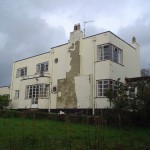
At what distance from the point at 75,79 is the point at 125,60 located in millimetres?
6386

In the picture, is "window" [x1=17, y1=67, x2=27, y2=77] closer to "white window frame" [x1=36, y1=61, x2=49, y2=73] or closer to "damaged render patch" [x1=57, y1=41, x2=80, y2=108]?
"white window frame" [x1=36, y1=61, x2=49, y2=73]

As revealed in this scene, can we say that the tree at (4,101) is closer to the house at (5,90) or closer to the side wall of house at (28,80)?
the side wall of house at (28,80)

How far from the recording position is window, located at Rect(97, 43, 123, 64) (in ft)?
105

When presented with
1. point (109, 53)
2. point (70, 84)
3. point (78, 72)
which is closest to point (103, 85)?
point (109, 53)

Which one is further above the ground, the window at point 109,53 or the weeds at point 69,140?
the window at point 109,53

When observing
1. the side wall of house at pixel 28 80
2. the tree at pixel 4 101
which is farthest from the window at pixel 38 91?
the tree at pixel 4 101

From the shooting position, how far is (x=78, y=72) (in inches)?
1345

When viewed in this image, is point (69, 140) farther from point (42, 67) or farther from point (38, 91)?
point (42, 67)

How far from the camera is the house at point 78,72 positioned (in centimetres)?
3184

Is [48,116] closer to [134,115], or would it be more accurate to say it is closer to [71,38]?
[134,115]

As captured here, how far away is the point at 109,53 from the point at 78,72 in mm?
4425

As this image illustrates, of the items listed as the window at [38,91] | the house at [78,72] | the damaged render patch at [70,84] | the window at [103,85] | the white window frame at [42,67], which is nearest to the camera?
the window at [103,85]

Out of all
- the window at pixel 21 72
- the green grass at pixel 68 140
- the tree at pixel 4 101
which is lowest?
the green grass at pixel 68 140

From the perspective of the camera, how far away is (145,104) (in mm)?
22203
